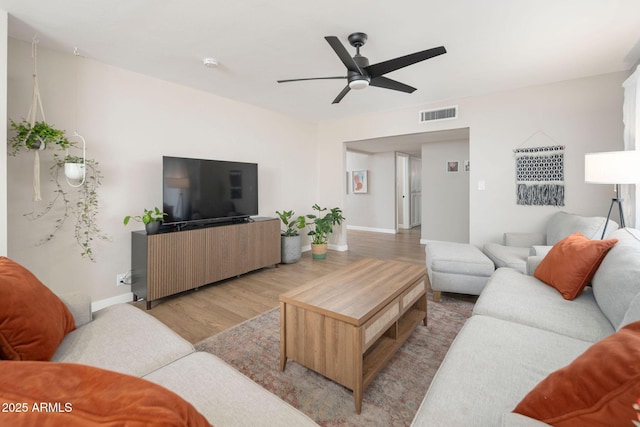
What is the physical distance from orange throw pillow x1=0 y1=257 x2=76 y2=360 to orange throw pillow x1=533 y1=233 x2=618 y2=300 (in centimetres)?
271

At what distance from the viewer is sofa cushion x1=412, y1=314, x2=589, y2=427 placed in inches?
36.2

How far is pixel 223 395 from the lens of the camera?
996mm

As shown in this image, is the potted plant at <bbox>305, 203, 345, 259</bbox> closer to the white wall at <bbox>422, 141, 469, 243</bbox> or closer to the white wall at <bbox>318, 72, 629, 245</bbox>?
the white wall at <bbox>318, 72, 629, 245</bbox>

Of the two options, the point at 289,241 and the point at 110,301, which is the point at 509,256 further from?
the point at 110,301

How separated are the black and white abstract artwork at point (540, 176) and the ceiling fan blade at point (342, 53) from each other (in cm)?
266

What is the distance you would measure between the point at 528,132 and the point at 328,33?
9.48 ft

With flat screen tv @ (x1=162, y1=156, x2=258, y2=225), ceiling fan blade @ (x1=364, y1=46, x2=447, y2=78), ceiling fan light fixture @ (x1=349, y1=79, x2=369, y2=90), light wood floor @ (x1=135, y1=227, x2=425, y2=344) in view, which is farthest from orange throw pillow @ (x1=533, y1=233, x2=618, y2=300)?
flat screen tv @ (x1=162, y1=156, x2=258, y2=225)

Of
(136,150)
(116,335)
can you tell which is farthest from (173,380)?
(136,150)

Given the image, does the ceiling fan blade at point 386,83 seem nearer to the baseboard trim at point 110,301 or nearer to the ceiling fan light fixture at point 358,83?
the ceiling fan light fixture at point 358,83

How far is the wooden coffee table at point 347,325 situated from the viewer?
4.99ft

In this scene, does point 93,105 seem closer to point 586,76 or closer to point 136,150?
point 136,150

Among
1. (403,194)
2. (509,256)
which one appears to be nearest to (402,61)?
(509,256)

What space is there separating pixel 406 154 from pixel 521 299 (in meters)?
6.49

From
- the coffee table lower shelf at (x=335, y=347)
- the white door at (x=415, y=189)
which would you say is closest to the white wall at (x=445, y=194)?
the white door at (x=415, y=189)
